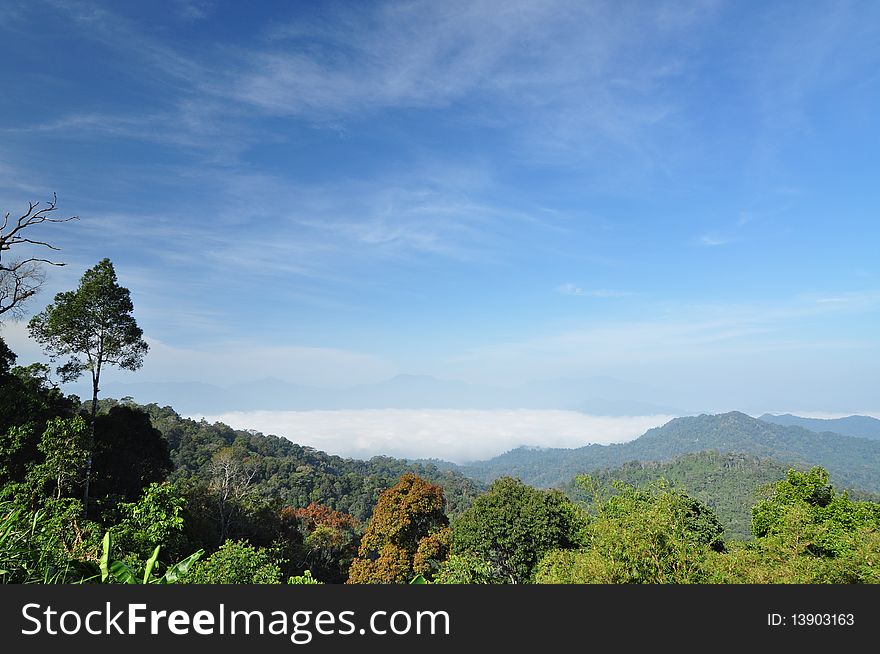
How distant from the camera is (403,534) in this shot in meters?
24.4

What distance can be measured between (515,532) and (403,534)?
529 centimetres

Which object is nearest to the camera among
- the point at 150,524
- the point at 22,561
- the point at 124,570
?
the point at 124,570

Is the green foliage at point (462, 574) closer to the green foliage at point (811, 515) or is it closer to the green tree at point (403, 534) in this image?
the green tree at point (403, 534)

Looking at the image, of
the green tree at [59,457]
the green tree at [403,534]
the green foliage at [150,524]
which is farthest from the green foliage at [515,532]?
the green tree at [59,457]

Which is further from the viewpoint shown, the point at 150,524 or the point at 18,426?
the point at 18,426

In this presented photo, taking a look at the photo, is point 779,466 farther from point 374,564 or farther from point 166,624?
point 166,624

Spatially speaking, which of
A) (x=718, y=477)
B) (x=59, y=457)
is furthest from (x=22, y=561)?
(x=718, y=477)

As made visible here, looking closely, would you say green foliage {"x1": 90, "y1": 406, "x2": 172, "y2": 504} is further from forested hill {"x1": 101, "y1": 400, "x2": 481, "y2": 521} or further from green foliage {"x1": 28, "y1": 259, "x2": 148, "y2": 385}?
forested hill {"x1": 101, "y1": 400, "x2": 481, "y2": 521}

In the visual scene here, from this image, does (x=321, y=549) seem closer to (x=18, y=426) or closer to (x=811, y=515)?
(x=18, y=426)

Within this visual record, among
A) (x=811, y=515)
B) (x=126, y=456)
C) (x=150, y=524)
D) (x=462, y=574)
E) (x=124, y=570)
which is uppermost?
(x=124, y=570)

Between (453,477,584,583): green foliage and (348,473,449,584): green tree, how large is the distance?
1296mm

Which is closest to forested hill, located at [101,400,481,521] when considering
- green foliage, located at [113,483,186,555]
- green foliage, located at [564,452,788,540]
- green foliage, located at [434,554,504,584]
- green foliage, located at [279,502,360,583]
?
green foliage, located at [279,502,360,583]

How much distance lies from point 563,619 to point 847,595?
2084mm

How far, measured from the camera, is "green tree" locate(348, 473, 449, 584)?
23.4m
